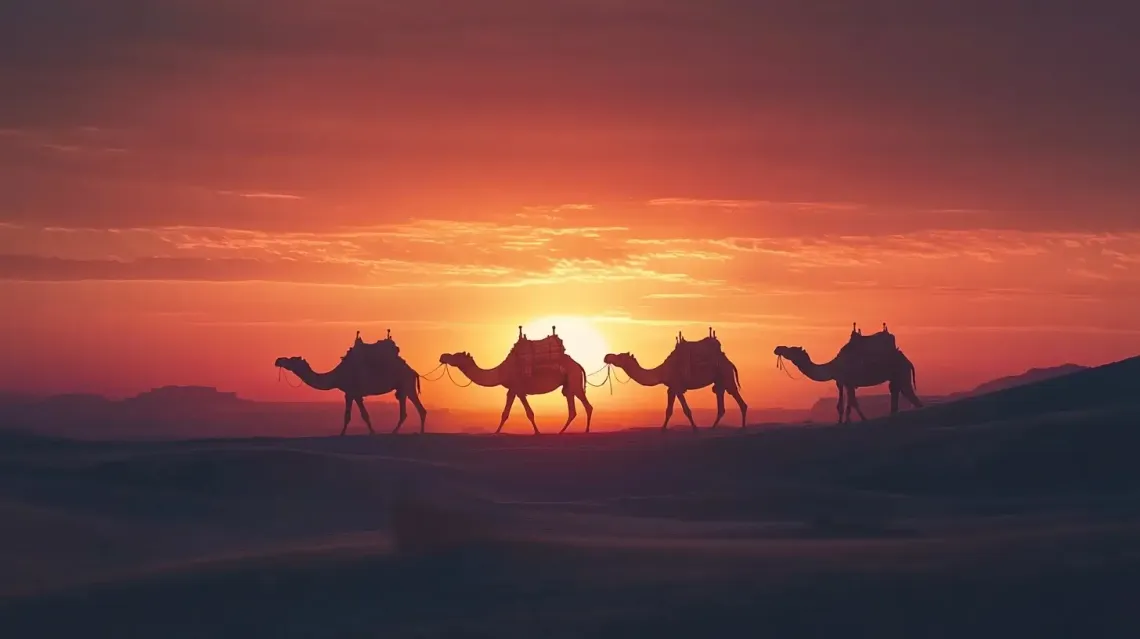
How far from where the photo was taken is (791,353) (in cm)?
3859

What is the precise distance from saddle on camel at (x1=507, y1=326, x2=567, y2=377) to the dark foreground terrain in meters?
2.74

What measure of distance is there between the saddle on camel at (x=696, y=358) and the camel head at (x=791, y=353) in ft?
5.63

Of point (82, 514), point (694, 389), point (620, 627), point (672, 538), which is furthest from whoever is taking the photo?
point (694, 389)

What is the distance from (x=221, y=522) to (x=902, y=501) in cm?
1035

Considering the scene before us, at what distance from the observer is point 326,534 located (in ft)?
67.1

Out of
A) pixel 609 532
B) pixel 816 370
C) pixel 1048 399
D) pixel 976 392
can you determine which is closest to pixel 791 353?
pixel 816 370

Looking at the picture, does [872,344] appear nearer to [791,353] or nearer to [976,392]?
[791,353]

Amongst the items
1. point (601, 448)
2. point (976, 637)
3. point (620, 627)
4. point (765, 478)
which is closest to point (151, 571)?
point (620, 627)

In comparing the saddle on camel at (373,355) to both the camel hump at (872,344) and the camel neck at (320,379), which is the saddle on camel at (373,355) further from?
the camel hump at (872,344)

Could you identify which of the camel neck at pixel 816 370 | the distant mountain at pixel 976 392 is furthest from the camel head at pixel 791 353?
the distant mountain at pixel 976 392

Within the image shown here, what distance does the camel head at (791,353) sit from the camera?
3841 centimetres

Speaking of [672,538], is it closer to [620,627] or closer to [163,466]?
[620,627]

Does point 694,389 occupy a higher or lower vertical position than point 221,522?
higher

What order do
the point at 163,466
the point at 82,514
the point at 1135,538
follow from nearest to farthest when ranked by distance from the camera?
the point at 1135,538, the point at 82,514, the point at 163,466
